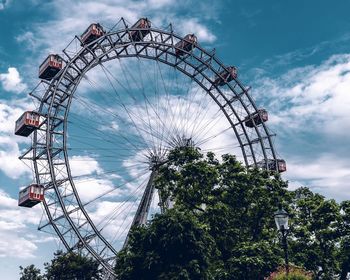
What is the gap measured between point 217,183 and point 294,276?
17.3 metres

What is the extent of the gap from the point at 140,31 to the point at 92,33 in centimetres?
529

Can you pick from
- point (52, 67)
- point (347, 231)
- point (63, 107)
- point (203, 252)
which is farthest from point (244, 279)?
point (52, 67)

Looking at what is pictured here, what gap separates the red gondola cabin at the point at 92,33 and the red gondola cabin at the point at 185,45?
9.08 m

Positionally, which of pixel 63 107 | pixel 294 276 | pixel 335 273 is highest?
pixel 63 107

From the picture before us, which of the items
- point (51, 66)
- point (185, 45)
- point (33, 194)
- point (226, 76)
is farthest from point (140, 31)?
point (33, 194)

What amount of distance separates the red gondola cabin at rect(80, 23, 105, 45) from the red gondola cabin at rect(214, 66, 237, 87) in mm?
15016

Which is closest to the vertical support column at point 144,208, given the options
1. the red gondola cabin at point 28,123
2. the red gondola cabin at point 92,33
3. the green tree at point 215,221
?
the green tree at point 215,221

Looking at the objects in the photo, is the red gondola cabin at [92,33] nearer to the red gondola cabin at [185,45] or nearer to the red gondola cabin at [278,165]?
the red gondola cabin at [185,45]

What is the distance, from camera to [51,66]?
44.2 meters

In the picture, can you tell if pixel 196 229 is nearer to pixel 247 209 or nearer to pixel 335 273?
pixel 247 209

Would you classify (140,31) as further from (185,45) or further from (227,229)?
(227,229)

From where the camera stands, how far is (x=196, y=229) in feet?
96.4

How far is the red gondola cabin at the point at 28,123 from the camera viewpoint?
41875 millimetres

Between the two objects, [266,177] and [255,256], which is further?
[266,177]
